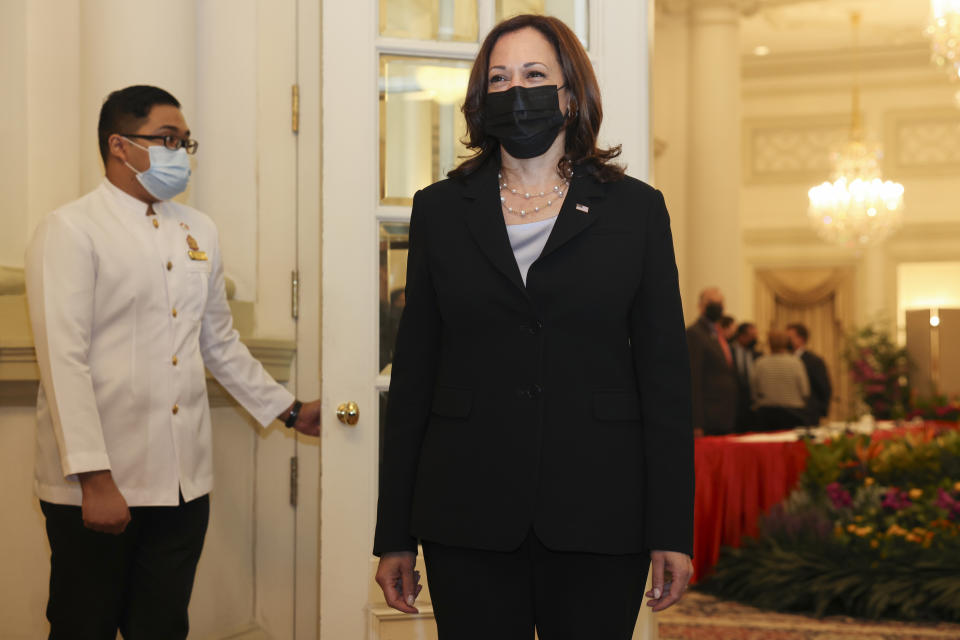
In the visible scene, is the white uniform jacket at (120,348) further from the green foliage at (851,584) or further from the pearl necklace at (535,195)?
the green foliage at (851,584)

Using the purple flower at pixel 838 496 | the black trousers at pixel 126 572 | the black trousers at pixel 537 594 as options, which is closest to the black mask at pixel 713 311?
the purple flower at pixel 838 496

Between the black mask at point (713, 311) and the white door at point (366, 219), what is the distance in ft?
12.1

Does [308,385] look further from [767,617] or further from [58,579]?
[767,617]

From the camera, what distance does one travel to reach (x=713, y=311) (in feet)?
20.6

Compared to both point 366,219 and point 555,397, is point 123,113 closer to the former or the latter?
point 366,219

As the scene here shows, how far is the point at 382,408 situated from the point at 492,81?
1.22 metres

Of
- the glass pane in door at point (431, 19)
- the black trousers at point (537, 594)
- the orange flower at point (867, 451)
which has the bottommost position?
the orange flower at point (867, 451)

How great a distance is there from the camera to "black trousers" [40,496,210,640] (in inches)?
84.1

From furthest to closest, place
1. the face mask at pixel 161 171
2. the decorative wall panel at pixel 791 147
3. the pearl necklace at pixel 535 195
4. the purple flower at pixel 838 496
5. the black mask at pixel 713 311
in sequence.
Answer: the decorative wall panel at pixel 791 147 < the black mask at pixel 713 311 < the purple flower at pixel 838 496 < the face mask at pixel 161 171 < the pearl necklace at pixel 535 195

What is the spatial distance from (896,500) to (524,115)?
382 cm

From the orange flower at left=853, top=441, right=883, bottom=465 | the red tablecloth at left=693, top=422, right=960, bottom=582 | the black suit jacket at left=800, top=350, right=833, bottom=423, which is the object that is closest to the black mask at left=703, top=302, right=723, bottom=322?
the red tablecloth at left=693, top=422, right=960, bottom=582

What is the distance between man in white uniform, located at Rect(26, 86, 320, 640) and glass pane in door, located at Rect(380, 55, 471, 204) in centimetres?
54

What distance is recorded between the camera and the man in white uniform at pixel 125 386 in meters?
2.08

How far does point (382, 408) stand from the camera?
2646 mm
